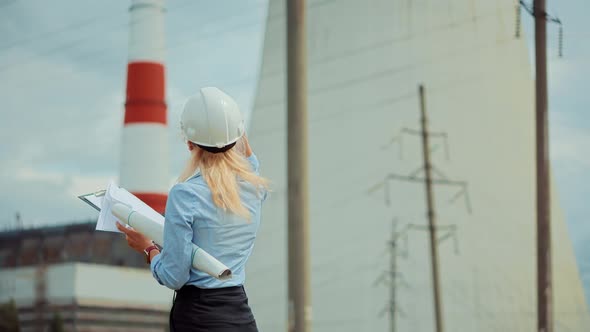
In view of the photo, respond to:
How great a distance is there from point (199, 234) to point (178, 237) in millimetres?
63

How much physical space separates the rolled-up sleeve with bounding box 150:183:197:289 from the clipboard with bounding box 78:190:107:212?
0.77 feet

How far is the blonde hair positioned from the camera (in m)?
2.19

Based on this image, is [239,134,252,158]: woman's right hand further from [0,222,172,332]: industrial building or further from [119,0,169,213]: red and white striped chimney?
[0,222,172,332]: industrial building

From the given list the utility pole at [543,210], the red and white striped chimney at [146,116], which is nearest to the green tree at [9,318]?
the red and white striped chimney at [146,116]

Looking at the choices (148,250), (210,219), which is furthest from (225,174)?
(148,250)

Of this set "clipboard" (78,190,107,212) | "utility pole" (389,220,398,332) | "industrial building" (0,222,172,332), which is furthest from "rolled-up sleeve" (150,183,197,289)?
"industrial building" (0,222,172,332)

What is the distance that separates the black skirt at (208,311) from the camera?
2203 mm

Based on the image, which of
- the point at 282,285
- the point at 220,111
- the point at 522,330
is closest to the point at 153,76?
the point at 282,285

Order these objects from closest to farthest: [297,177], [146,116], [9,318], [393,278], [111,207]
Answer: [111,207], [297,177], [393,278], [146,116], [9,318]

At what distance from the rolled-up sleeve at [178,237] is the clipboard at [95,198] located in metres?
0.24

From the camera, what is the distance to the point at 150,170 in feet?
90.2

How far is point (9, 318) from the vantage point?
1135 inches

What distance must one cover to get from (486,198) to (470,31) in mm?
4750

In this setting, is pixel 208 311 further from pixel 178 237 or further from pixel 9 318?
pixel 9 318
